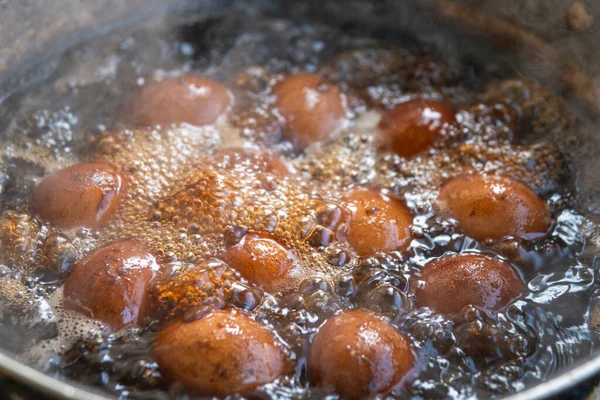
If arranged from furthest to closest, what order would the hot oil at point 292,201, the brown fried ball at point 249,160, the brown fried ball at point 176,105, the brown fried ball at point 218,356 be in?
the brown fried ball at point 176,105 → the brown fried ball at point 249,160 → the hot oil at point 292,201 → the brown fried ball at point 218,356

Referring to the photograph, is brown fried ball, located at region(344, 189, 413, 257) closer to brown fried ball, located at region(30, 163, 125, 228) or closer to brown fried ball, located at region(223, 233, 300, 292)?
brown fried ball, located at region(223, 233, 300, 292)

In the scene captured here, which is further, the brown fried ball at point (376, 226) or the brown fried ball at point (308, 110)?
the brown fried ball at point (308, 110)

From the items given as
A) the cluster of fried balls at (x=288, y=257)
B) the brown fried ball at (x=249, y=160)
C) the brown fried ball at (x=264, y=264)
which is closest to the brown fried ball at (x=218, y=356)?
the cluster of fried balls at (x=288, y=257)

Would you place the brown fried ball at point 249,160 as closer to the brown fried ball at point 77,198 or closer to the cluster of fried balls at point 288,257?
the cluster of fried balls at point 288,257

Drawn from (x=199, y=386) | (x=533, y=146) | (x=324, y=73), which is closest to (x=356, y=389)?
(x=199, y=386)

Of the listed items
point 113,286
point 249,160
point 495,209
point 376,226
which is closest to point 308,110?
point 249,160

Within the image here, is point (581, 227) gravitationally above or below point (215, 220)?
below

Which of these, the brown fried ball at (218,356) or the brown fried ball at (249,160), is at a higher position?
the brown fried ball at (249,160)

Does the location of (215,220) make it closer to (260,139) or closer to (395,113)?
(260,139)
